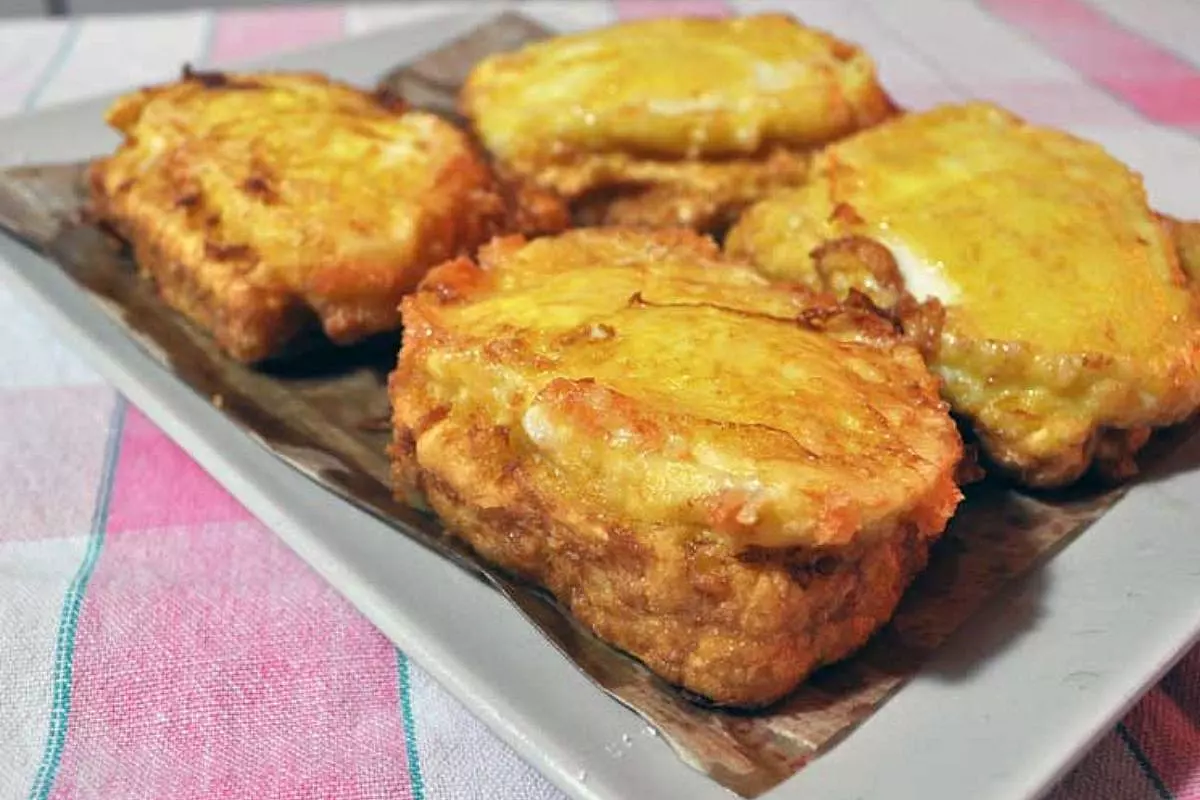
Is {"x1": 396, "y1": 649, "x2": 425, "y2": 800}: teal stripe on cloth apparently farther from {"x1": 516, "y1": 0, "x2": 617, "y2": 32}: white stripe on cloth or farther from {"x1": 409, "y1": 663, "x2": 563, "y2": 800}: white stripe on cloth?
{"x1": 516, "y1": 0, "x2": 617, "y2": 32}: white stripe on cloth

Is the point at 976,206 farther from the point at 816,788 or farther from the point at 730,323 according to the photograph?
the point at 816,788

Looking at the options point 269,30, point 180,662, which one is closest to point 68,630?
point 180,662

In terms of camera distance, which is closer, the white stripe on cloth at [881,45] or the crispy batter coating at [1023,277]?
the crispy batter coating at [1023,277]

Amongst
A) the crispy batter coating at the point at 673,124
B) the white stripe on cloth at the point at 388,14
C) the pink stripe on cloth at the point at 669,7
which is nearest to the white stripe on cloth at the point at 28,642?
the crispy batter coating at the point at 673,124

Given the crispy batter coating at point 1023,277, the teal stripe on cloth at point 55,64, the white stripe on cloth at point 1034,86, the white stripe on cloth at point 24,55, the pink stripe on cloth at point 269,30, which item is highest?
the crispy batter coating at point 1023,277

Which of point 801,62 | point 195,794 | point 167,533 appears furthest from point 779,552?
point 801,62

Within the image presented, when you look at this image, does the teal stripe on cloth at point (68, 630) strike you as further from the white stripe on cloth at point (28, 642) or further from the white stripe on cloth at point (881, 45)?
the white stripe on cloth at point (881, 45)
